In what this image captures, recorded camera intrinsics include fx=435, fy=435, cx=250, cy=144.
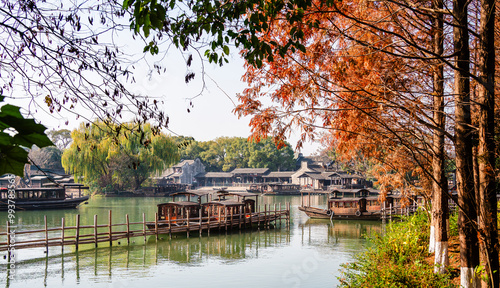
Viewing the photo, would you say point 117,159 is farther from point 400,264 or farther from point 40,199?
point 400,264

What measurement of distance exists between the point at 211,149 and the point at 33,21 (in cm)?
9245

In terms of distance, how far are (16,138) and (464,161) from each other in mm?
6467

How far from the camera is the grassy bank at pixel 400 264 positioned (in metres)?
8.66

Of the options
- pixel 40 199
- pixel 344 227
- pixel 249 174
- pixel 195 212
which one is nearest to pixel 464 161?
pixel 195 212

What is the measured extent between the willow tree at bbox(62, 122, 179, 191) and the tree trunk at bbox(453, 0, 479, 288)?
4641 centimetres

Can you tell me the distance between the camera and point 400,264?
9.65 m

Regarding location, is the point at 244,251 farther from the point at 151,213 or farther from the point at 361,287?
the point at 151,213

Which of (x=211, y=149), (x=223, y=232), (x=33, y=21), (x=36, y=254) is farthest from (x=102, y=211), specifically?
(x=211, y=149)

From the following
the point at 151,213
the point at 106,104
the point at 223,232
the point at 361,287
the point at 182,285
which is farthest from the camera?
the point at 151,213

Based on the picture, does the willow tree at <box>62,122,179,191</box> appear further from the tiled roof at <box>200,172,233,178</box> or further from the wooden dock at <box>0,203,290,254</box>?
the tiled roof at <box>200,172,233,178</box>

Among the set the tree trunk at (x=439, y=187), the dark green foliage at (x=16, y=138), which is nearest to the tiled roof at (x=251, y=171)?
the tree trunk at (x=439, y=187)

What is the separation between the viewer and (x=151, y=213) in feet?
134

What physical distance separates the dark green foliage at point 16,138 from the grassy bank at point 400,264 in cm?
828

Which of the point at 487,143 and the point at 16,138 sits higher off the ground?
the point at 487,143
